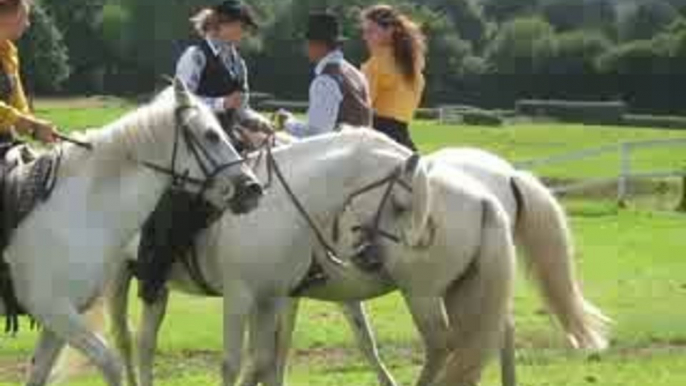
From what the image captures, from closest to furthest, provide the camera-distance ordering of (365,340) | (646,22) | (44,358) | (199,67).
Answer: (44,358), (199,67), (365,340), (646,22)

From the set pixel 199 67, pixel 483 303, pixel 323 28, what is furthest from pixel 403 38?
pixel 483 303

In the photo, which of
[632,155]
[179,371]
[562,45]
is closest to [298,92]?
[562,45]

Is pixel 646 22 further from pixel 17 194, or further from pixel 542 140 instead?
pixel 17 194

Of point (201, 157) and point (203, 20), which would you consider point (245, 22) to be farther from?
point (201, 157)

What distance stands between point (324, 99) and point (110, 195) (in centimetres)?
210

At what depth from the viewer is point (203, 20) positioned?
983 centimetres

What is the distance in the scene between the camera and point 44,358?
8727mm

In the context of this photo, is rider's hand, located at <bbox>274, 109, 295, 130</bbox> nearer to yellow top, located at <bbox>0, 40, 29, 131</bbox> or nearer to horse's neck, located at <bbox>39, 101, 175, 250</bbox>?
yellow top, located at <bbox>0, 40, 29, 131</bbox>

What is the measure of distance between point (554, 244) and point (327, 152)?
2.01 metres

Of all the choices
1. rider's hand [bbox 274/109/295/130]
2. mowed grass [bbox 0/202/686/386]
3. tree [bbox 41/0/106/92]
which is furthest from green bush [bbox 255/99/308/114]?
rider's hand [bbox 274/109/295/130]

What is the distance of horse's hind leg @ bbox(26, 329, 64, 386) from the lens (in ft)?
28.5

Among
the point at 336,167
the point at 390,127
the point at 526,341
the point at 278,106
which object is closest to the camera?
the point at 336,167

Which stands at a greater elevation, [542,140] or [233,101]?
[233,101]

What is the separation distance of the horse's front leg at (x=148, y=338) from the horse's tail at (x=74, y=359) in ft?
1.36
